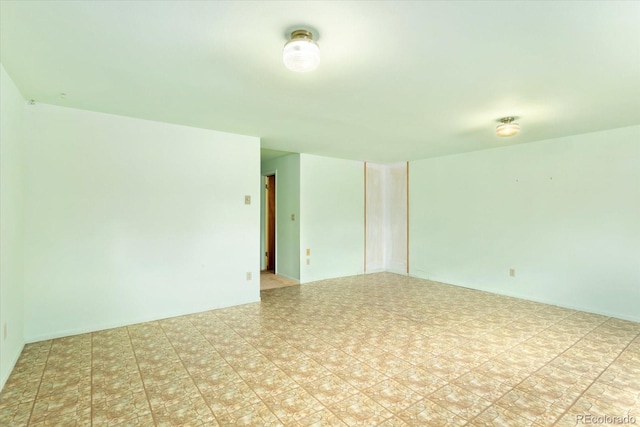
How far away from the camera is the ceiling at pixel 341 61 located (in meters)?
1.56

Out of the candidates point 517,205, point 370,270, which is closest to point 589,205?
point 517,205

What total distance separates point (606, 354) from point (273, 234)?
5468mm

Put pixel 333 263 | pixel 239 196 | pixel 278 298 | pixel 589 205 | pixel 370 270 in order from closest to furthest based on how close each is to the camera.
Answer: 1. pixel 589 205
2. pixel 239 196
3. pixel 278 298
4. pixel 333 263
5. pixel 370 270

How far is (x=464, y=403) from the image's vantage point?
6.55 feet

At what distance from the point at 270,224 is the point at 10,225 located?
457 cm

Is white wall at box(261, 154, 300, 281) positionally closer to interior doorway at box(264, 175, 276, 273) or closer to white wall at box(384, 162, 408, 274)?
interior doorway at box(264, 175, 276, 273)

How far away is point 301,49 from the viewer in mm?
1714

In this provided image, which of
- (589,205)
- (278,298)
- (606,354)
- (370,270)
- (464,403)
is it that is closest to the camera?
(464,403)

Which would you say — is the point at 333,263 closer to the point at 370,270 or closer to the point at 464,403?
the point at 370,270

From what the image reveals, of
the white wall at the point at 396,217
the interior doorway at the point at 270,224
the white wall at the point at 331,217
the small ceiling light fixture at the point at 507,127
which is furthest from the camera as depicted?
the interior doorway at the point at 270,224
